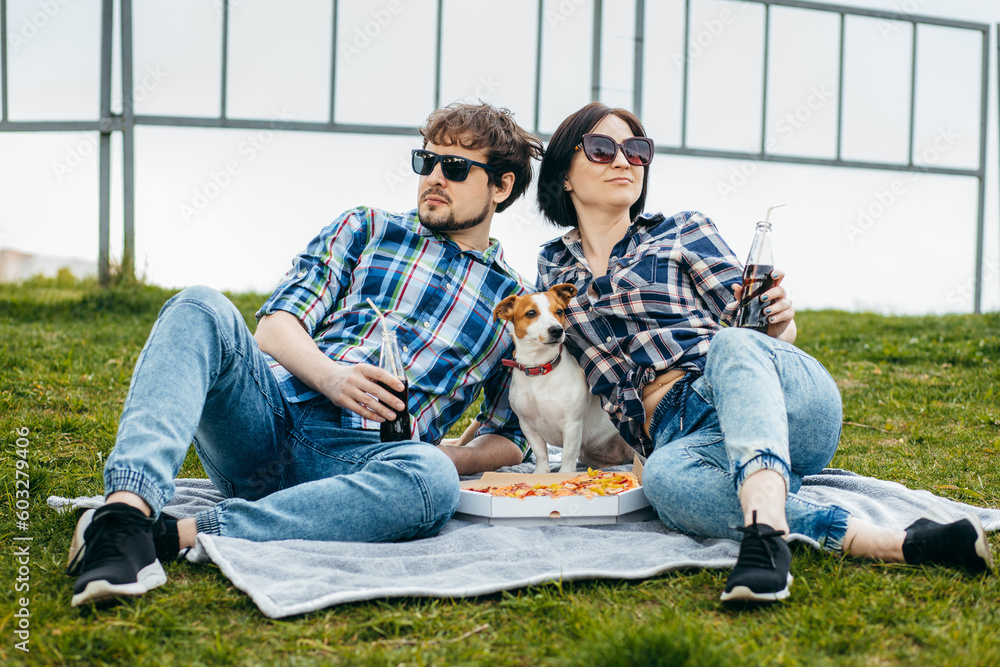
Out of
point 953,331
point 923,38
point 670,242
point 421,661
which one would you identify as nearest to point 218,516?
point 421,661

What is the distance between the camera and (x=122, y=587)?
1706mm

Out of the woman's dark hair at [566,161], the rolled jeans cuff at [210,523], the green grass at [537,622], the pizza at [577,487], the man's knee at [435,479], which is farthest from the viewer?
the woman's dark hair at [566,161]

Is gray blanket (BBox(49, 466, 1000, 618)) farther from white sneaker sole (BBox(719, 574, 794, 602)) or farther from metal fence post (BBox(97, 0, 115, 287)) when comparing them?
metal fence post (BBox(97, 0, 115, 287))

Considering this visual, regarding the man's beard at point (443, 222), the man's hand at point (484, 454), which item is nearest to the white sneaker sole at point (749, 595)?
the man's hand at point (484, 454)

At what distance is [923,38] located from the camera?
28.4 ft

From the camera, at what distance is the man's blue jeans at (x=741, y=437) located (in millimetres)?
1998

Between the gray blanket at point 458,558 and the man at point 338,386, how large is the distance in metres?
0.10

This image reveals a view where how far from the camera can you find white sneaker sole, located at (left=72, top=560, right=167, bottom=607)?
1674mm

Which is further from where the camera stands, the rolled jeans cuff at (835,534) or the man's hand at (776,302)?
the man's hand at (776,302)

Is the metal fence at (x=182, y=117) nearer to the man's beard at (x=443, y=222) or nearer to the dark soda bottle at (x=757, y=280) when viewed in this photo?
the man's beard at (x=443, y=222)

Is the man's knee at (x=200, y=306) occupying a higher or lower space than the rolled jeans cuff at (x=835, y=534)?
higher

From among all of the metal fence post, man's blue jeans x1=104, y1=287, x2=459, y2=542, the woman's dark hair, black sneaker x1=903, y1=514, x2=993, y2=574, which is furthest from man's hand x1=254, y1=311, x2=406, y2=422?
the metal fence post

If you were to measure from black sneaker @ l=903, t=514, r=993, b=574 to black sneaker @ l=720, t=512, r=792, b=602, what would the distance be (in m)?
0.42

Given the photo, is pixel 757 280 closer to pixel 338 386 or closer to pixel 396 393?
pixel 396 393
